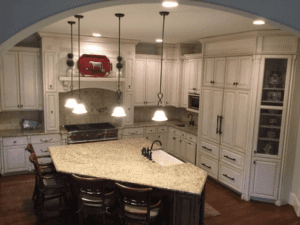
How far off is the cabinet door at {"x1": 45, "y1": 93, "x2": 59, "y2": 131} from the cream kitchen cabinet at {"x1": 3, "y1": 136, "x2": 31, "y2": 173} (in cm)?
48

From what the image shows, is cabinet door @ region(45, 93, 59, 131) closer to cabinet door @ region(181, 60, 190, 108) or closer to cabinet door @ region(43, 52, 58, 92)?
cabinet door @ region(43, 52, 58, 92)

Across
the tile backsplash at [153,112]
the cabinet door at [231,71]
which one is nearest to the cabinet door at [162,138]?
the tile backsplash at [153,112]

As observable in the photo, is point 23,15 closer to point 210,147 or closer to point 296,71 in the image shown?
point 296,71

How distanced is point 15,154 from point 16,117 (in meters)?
0.86

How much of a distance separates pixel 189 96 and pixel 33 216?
12.8ft

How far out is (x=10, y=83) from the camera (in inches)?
197

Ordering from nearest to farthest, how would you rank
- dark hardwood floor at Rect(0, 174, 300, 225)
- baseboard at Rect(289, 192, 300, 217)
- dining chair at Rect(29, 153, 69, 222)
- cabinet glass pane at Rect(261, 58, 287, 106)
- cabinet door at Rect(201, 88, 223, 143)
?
dining chair at Rect(29, 153, 69, 222) → dark hardwood floor at Rect(0, 174, 300, 225) → baseboard at Rect(289, 192, 300, 217) → cabinet glass pane at Rect(261, 58, 287, 106) → cabinet door at Rect(201, 88, 223, 143)

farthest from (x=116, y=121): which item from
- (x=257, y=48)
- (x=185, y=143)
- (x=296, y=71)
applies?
(x=296, y=71)

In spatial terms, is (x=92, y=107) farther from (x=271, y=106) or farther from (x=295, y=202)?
(x=295, y=202)

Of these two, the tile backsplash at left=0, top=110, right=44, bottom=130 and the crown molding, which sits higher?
the crown molding

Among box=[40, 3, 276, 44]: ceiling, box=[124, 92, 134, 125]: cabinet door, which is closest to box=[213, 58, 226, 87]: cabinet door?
box=[40, 3, 276, 44]: ceiling

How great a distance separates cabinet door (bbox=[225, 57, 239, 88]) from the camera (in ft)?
14.4

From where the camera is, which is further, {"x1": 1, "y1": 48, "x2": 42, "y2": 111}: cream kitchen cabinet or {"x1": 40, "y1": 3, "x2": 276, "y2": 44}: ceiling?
{"x1": 1, "y1": 48, "x2": 42, "y2": 111}: cream kitchen cabinet

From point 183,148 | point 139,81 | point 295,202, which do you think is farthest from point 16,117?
point 295,202
